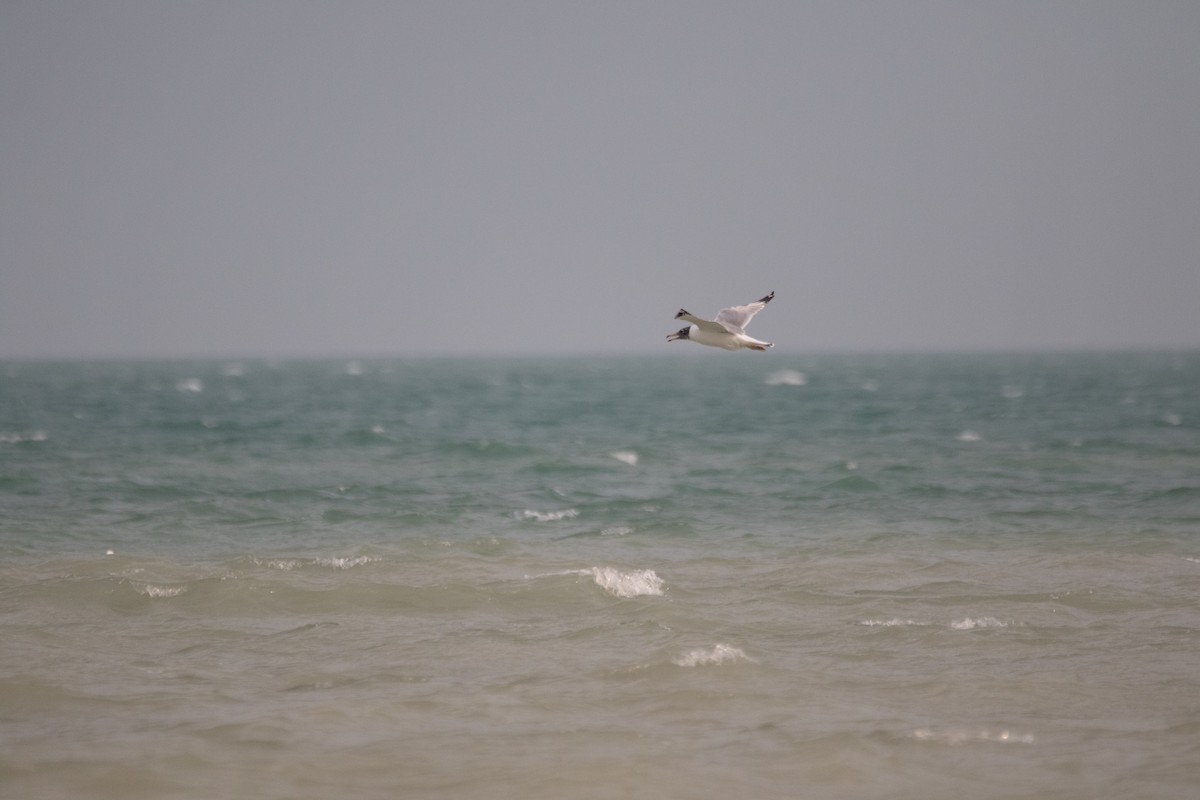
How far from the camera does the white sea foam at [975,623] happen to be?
11.4 m

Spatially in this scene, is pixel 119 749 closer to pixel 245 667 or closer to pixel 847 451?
pixel 245 667

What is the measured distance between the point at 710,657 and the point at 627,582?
3.31 metres

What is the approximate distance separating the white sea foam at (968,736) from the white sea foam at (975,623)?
2.87 m

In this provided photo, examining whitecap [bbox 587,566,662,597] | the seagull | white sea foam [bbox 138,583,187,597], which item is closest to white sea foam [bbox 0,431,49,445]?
white sea foam [bbox 138,583,187,597]

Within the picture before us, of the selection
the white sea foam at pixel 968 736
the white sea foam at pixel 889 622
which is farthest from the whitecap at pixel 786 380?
the white sea foam at pixel 968 736

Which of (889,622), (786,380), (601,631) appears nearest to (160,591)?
(601,631)

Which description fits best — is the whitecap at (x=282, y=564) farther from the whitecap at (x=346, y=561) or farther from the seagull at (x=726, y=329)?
the seagull at (x=726, y=329)

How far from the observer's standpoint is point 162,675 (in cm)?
1014

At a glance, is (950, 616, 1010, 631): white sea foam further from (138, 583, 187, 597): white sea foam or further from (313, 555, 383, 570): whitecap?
(138, 583, 187, 597): white sea foam

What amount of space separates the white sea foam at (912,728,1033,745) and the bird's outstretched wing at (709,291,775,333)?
5.91 m

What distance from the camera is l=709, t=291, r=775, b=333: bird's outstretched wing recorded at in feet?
44.7

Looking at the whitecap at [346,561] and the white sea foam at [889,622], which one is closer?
the white sea foam at [889,622]

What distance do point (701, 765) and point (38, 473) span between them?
20316 mm

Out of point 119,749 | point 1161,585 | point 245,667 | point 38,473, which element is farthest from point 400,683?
point 38,473
